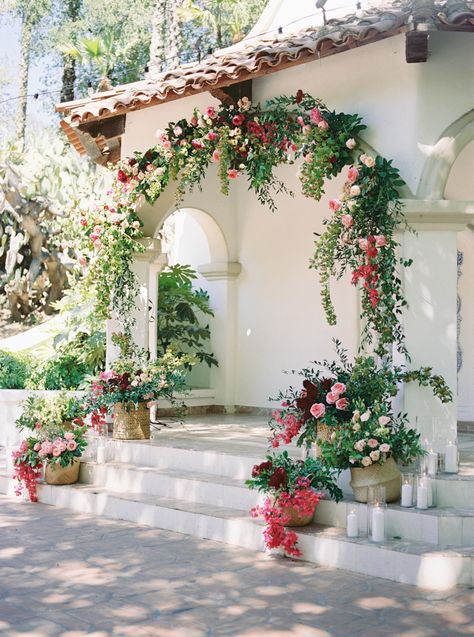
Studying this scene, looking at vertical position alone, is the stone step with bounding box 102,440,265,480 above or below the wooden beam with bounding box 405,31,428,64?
below

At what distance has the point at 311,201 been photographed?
448 inches

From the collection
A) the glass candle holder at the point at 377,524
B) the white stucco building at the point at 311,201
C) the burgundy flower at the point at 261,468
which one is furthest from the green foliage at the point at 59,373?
the glass candle holder at the point at 377,524

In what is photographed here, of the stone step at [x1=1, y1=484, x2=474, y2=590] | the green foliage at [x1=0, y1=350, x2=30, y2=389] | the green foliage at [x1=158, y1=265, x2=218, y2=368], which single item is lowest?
the stone step at [x1=1, y1=484, x2=474, y2=590]

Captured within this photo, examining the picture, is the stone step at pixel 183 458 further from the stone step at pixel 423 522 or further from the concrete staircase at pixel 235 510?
the stone step at pixel 423 522

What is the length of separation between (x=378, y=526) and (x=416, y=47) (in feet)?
13.2

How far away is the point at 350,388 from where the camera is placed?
6.95 meters

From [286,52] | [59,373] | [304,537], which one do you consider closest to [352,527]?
[304,537]

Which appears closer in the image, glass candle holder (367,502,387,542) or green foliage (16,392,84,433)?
glass candle holder (367,502,387,542)

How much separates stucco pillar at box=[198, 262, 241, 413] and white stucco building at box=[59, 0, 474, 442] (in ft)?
0.07

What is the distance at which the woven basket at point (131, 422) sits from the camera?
29.8 ft

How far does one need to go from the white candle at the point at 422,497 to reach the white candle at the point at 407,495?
92 mm

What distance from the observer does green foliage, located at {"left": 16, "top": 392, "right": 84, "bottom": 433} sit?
8.92m

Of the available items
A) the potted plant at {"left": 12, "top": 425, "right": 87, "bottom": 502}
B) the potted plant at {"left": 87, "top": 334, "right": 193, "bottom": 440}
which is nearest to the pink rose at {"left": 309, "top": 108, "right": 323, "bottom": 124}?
the potted plant at {"left": 87, "top": 334, "right": 193, "bottom": 440}

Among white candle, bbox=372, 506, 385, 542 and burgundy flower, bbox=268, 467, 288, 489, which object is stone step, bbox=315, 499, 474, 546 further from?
burgundy flower, bbox=268, 467, 288, 489
